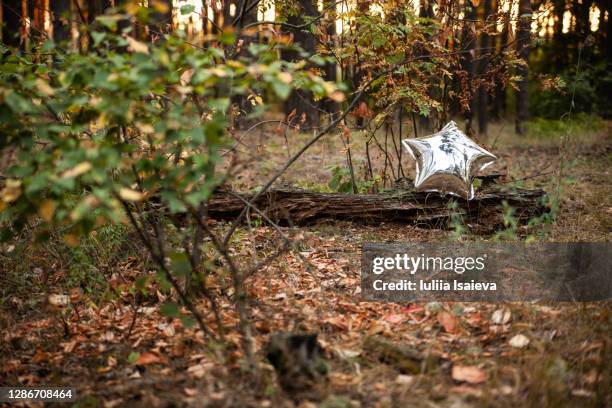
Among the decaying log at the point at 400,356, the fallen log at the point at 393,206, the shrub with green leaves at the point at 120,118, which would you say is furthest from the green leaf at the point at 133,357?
the fallen log at the point at 393,206

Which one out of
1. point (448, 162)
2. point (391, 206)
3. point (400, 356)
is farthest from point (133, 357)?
point (448, 162)

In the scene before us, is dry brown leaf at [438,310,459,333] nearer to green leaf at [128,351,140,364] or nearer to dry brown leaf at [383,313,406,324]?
dry brown leaf at [383,313,406,324]

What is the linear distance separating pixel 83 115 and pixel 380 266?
224 cm

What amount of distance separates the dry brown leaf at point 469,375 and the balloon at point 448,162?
2.28 m

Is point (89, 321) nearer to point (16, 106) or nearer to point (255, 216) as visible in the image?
point (16, 106)

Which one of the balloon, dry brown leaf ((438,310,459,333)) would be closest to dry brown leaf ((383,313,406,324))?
dry brown leaf ((438,310,459,333))

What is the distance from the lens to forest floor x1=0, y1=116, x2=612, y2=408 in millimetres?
2203

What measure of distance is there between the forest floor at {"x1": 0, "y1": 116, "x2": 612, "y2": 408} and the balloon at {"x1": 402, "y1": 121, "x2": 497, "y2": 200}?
1.48 feet

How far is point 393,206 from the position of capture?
15.1ft

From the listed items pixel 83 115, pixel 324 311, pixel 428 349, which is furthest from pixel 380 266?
pixel 83 115

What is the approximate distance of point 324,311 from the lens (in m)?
3.05

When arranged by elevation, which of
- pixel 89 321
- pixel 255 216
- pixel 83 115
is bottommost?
pixel 89 321

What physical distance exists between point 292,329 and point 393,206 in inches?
84.6

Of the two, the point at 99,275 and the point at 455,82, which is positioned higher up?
the point at 455,82
